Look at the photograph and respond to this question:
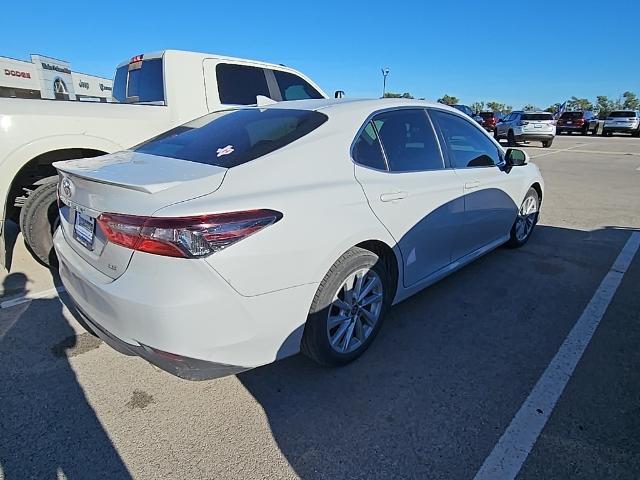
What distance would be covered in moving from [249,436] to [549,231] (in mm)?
5099

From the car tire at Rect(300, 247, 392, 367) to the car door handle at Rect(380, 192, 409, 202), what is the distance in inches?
14.2

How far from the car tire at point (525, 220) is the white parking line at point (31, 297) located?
475 cm

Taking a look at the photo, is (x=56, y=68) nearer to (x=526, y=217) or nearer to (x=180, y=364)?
(x=526, y=217)

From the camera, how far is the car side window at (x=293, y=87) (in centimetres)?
583

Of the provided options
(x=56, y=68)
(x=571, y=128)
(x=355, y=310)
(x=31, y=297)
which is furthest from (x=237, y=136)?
(x=571, y=128)

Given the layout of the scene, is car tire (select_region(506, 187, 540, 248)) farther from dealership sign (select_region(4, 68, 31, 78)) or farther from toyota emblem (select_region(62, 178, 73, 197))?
dealership sign (select_region(4, 68, 31, 78))

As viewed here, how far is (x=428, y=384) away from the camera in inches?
95.4

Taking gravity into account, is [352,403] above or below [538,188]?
below

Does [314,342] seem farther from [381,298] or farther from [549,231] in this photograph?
[549,231]

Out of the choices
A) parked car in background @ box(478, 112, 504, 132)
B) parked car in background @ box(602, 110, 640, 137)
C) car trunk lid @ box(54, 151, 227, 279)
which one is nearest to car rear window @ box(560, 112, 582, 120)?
parked car in background @ box(602, 110, 640, 137)

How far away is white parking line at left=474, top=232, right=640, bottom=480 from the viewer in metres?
1.87

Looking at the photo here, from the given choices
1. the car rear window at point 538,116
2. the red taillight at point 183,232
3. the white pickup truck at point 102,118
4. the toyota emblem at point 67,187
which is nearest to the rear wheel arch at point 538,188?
the white pickup truck at point 102,118

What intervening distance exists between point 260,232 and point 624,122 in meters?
34.8

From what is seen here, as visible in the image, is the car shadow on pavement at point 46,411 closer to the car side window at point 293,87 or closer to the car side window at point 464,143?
the car side window at point 464,143
